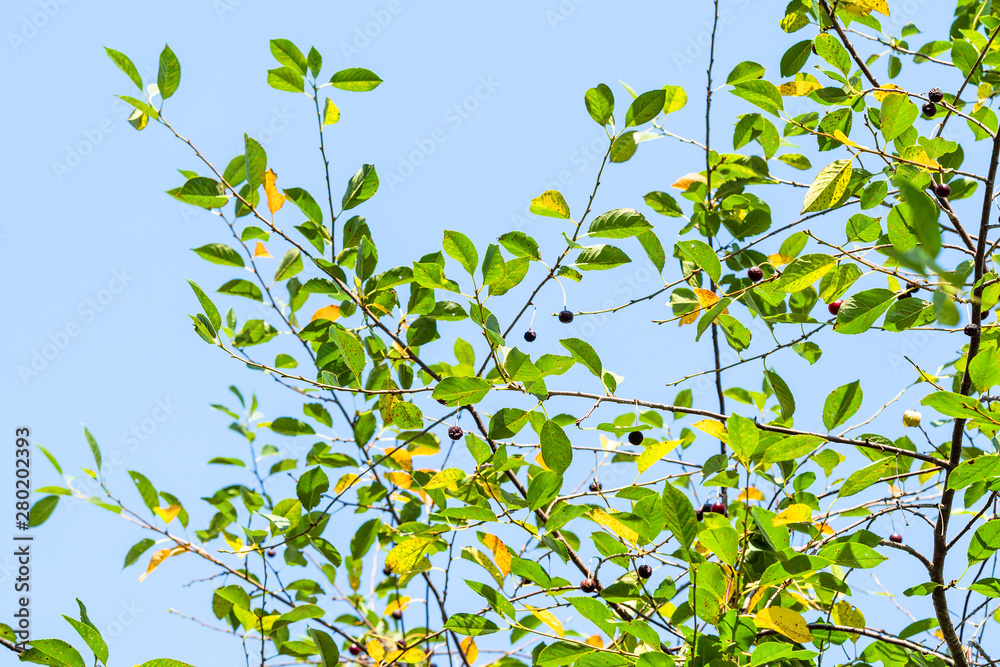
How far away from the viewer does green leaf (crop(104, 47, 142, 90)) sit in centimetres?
223

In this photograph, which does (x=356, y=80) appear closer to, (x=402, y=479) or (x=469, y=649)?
(x=402, y=479)

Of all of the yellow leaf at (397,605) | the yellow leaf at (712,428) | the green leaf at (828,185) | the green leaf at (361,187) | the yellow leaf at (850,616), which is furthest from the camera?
the yellow leaf at (397,605)

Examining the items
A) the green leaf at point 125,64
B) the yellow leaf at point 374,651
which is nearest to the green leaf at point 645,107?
the green leaf at point 125,64

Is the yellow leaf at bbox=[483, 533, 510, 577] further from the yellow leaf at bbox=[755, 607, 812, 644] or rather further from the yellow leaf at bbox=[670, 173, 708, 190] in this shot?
the yellow leaf at bbox=[670, 173, 708, 190]

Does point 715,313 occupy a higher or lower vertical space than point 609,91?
lower

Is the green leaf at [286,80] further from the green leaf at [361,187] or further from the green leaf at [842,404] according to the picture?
the green leaf at [842,404]

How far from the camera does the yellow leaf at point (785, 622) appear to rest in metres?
1.58

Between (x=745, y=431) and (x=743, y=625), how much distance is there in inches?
16.4

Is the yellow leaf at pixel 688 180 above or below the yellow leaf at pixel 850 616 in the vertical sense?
above

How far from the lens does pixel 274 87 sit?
229cm

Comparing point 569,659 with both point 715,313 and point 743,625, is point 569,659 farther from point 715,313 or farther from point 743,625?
point 715,313

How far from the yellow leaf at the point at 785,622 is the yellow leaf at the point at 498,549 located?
2.18 ft

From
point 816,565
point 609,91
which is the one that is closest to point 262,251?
point 609,91

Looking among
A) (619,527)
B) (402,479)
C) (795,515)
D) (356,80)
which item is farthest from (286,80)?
(795,515)
